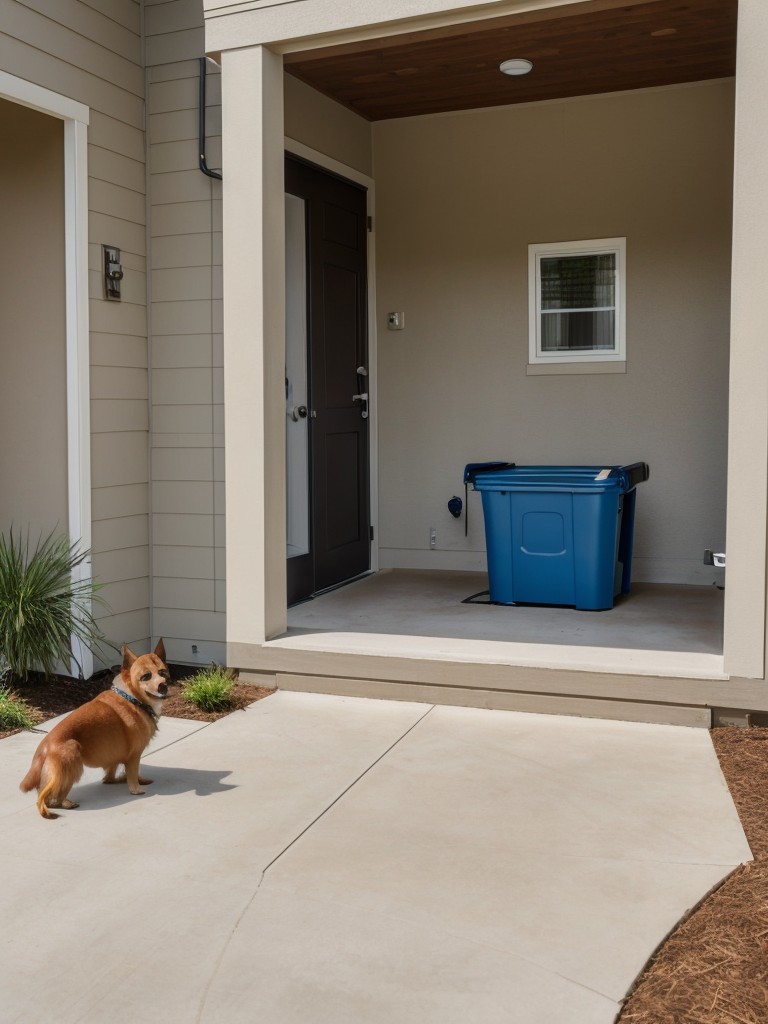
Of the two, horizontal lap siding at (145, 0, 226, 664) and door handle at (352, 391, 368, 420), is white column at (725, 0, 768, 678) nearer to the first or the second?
horizontal lap siding at (145, 0, 226, 664)

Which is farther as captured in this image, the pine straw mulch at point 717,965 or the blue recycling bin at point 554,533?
the blue recycling bin at point 554,533

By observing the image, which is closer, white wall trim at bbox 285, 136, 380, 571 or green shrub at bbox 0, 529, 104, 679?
green shrub at bbox 0, 529, 104, 679

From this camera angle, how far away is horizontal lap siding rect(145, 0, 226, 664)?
5.29 m

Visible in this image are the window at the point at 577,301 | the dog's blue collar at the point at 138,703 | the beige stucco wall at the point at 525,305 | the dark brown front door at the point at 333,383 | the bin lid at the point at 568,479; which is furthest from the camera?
the window at the point at 577,301

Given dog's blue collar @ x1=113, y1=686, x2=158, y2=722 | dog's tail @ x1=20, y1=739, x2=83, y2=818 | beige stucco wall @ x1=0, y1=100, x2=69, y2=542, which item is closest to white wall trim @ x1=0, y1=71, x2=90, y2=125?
beige stucco wall @ x1=0, y1=100, x2=69, y2=542

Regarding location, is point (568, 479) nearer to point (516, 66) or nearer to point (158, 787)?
point (516, 66)

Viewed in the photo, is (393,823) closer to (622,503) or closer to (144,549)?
(144,549)

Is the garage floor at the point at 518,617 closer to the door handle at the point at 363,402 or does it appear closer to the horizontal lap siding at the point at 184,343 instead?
the horizontal lap siding at the point at 184,343

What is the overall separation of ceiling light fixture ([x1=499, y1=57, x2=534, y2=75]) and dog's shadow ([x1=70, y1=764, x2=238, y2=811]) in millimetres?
4028

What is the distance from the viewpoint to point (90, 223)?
16.5 feet

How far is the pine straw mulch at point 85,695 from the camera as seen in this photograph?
440cm

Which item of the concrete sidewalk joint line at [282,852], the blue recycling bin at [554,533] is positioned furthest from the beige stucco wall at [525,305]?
the concrete sidewalk joint line at [282,852]

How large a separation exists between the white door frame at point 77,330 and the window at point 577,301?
2.80m

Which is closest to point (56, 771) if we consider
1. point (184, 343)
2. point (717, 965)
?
point (717, 965)
